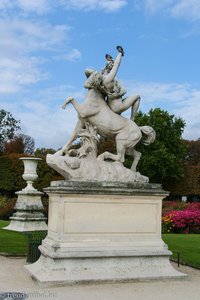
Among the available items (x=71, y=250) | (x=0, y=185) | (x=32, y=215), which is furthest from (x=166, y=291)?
(x=0, y=185)

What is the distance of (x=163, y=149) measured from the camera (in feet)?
123

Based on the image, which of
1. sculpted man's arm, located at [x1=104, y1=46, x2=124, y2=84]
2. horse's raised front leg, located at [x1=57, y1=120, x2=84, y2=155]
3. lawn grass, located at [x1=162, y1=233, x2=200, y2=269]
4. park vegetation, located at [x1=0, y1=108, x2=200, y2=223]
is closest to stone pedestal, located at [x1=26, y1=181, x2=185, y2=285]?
horse's raised front leg, located at [x1=57, y1=120, x2=84, y2=155]

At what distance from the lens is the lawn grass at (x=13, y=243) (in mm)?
12547

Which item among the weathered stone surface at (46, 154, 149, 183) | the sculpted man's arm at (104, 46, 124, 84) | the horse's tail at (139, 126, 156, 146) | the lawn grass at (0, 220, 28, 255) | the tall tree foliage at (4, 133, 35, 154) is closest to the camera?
the weathered stone surface at (46, 154, 149, 183)

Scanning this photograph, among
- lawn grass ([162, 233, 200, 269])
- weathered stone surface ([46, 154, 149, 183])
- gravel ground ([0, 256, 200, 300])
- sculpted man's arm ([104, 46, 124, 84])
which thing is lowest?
lawn grass ([162, 233, 200, 269])

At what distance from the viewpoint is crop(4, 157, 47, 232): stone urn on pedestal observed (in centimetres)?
1869

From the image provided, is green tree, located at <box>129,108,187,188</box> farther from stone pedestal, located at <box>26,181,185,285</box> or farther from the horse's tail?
stone pedestal, located at <box>26,181,185,285</box>

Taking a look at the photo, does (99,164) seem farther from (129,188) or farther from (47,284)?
(47,284)

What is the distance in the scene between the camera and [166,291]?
7.82m

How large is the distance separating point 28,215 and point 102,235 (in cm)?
1065

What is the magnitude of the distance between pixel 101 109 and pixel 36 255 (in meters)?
3.44

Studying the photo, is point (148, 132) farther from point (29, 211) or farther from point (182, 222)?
point (182, 222)

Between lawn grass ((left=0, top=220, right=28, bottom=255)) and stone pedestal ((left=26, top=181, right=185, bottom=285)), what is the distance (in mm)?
3647

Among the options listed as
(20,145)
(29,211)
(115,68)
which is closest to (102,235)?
(115,68)
